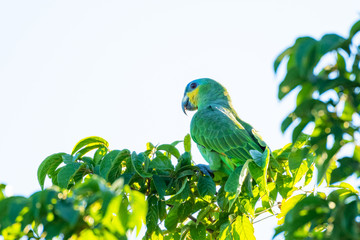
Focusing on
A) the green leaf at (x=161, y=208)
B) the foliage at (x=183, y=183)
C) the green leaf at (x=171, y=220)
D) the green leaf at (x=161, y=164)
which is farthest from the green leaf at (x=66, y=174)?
the green leaf at (x=171, y=220)

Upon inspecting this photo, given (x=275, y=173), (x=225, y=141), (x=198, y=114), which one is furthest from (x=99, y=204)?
(x=198, y=114)

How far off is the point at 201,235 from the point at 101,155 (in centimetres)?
96

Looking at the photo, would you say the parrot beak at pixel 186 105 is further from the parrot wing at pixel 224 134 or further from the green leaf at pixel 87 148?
the green leaf at pixel 87 148

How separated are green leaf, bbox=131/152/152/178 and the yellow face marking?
302 cm

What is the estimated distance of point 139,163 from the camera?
3275mm

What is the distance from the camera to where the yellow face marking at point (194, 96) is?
20.6 ft

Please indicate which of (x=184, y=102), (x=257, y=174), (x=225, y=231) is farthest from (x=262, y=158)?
(x=184, y=102)

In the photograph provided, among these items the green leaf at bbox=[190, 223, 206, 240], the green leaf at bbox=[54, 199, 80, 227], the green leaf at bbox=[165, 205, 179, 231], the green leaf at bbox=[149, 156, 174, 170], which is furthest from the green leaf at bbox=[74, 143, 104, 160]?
the green leaf at bbox=[54, 199, 80, 227]

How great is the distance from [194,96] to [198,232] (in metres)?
2.96

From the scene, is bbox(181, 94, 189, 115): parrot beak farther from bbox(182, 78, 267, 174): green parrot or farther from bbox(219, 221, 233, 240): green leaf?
bbox(219, 221, 233, 240): green leaf

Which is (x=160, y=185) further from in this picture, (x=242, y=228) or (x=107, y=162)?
(x=242, y=228)

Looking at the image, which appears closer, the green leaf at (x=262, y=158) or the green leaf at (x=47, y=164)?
the green leaf at (x=262, y=158)

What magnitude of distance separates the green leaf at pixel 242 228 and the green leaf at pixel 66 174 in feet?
3.90

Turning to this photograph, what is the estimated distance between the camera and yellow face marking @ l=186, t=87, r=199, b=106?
247 inches
